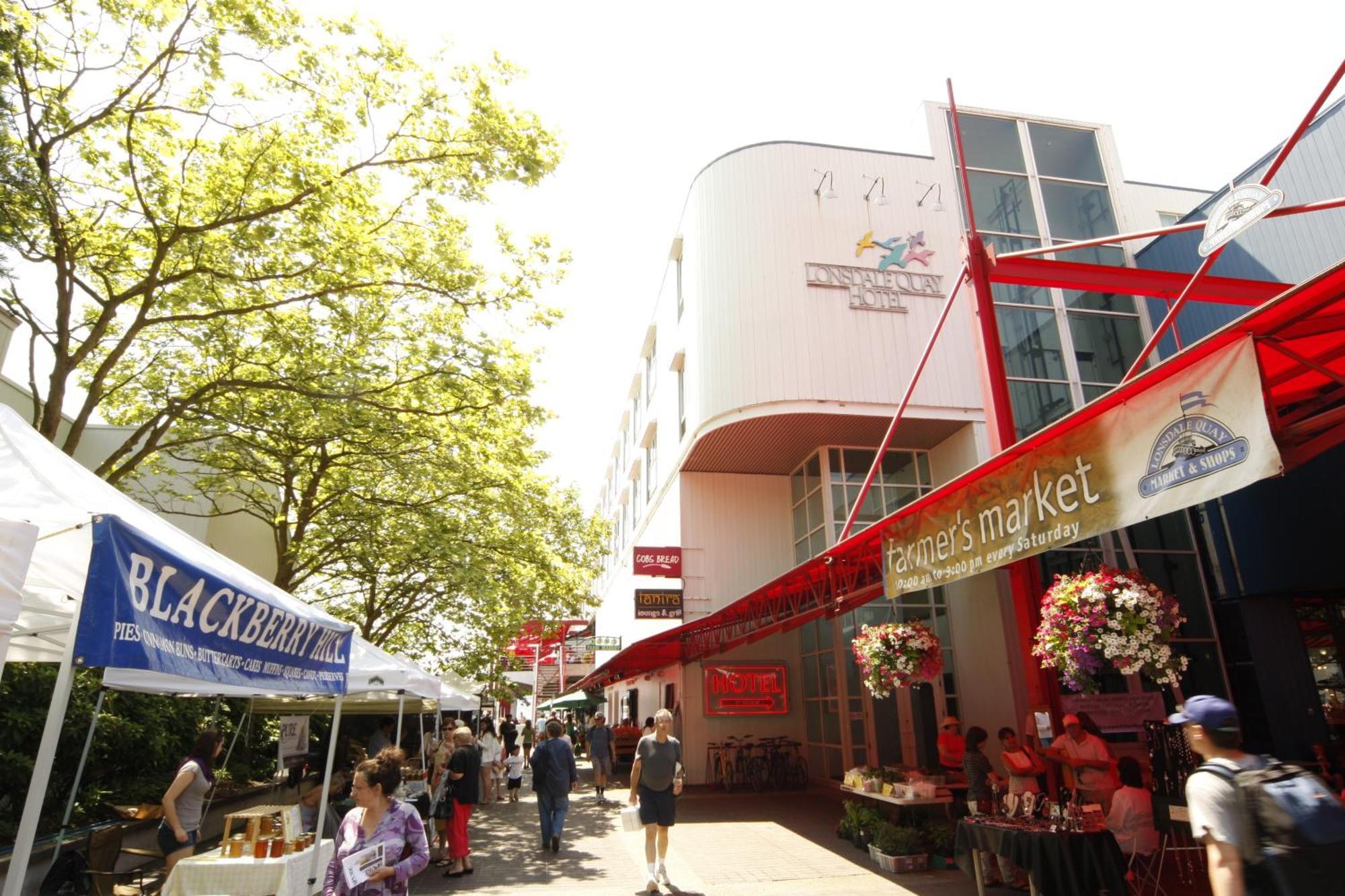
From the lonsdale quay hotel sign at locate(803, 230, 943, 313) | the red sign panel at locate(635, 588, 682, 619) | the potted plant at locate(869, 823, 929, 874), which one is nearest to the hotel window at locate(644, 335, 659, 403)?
the red sign panel at locate(635, 588, 682, 619)

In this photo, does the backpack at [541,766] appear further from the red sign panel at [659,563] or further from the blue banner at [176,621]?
the red sign panel at [659,563]

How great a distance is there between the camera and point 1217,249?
6617mm

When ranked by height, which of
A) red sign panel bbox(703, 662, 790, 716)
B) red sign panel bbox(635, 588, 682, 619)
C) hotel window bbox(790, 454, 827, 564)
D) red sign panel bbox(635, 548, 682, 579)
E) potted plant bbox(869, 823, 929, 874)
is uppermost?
hotel window bbox(790, 454, 827, 564)

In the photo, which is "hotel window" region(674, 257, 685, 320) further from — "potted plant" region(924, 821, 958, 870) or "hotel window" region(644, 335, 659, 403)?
"potted plant" region(924, 821, 958, 870)

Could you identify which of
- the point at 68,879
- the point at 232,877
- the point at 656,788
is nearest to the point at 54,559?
the point at 232,877

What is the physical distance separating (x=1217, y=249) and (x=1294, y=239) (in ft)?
32.6

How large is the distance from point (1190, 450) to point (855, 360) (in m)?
13.2

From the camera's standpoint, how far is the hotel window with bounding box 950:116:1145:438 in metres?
17.4

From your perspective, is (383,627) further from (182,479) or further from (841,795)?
(841,795)

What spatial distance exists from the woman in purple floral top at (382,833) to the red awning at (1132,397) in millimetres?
4981

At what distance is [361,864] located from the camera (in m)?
4.13

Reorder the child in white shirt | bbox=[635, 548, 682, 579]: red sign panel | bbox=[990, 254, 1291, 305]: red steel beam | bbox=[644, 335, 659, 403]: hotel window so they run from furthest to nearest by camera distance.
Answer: bbox=[644, 335, 659, 403]: hotel window → bbox=[635, 548, 682, 579]: red sign panel → the child in white shirt → bbox=[990, 254, 1291, 305]: red steel beam

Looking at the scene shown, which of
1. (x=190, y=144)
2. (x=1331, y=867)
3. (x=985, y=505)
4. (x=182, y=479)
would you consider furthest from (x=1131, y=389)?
(x=182, y=479)

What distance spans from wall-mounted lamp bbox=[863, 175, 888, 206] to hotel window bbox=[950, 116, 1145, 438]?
2.07 metres
